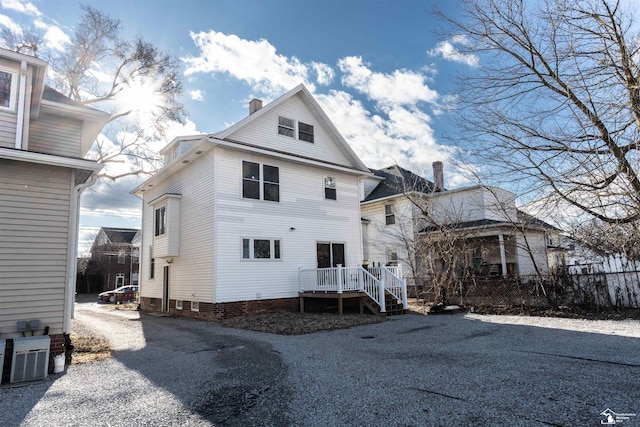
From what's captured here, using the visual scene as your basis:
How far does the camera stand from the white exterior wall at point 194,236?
13016 mm

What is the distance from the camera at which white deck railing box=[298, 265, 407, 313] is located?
13.0m

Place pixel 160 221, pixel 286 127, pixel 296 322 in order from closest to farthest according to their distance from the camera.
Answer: pixel 296 322, pixel 286 127, pixel 160 221

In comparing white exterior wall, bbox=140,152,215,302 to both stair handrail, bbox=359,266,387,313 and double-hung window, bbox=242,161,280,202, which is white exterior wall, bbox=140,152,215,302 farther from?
stair handrail, bbox=359,266,387,313

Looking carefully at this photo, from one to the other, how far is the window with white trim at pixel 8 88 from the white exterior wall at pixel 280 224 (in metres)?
6.10

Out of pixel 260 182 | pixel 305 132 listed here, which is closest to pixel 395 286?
pixel 260 182

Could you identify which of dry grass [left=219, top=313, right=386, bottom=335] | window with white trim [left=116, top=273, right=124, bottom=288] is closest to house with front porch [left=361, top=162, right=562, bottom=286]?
dry grass [left=219, top=313, right=386, bottom=335]

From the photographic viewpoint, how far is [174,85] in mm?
21406

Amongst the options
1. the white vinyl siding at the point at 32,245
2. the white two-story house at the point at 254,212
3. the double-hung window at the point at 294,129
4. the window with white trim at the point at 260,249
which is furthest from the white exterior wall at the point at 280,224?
the white vinyl siding at the point at 32,245

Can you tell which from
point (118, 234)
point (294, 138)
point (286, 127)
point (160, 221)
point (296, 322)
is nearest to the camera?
point (296, 322)

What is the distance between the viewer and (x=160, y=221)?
16.2 metres

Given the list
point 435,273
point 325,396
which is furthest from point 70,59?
point 325,396

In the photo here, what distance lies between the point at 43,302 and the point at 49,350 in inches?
37.4

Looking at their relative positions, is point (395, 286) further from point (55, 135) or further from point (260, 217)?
point (55, 135)

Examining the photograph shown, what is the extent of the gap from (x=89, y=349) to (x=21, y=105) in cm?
532
